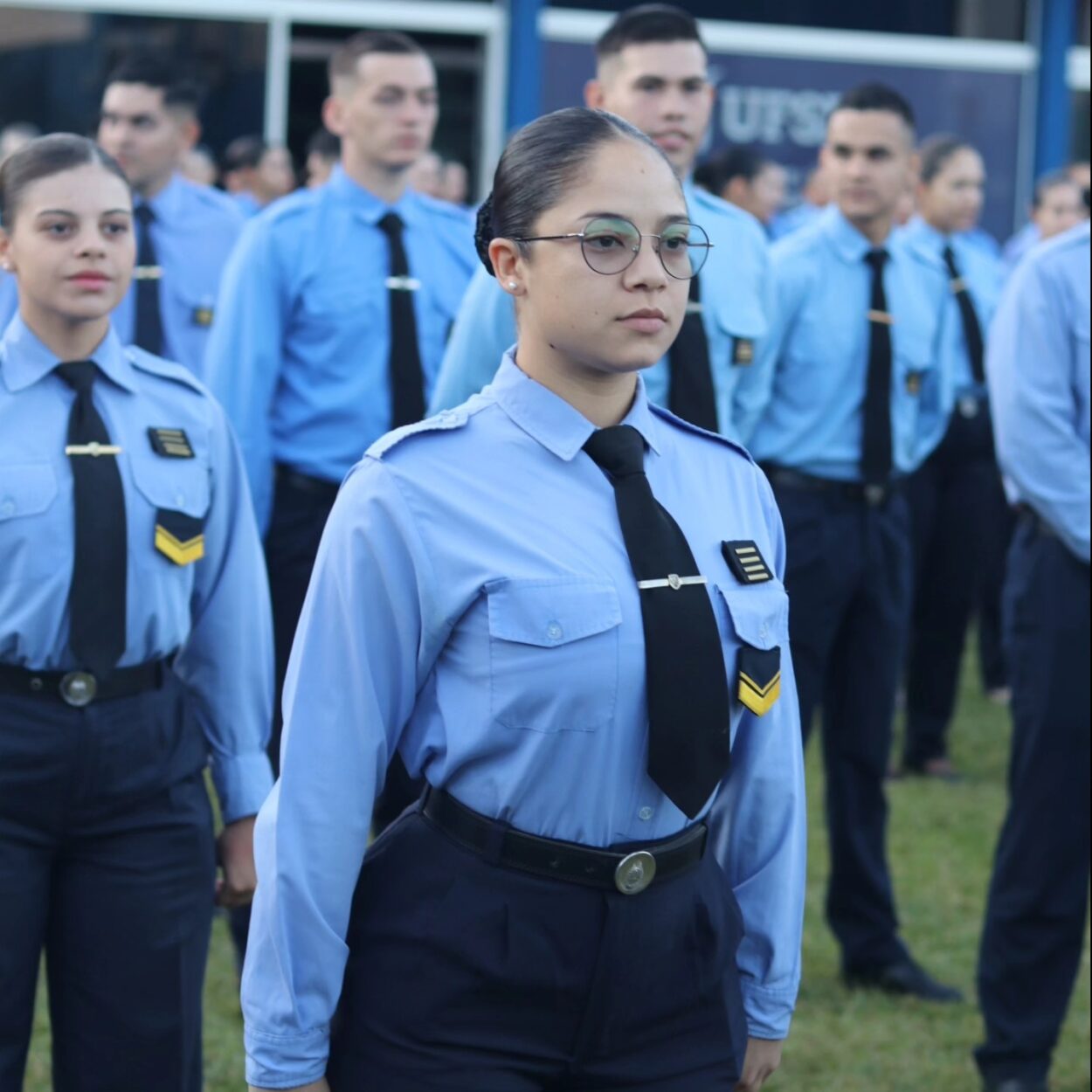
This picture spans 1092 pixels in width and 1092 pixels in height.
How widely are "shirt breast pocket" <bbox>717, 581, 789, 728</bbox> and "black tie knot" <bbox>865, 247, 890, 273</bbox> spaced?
3.21m

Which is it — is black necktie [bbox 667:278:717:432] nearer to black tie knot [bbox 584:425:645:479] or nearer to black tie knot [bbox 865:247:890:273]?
black tie knot [bbox 865:247:890:273]

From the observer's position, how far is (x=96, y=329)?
369cm

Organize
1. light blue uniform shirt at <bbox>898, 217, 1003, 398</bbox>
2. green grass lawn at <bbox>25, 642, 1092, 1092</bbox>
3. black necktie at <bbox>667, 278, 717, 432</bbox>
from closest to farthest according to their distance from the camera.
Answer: black necktie at <bbox>667, 278, 717, 432</bbox>, green grass lawn at <bbox>25, 642, 1092, 1092</bbox>, light blue uniform shirt at <bbox>898, 217, 1003, 398</bbox>

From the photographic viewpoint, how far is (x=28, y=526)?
3438 mm

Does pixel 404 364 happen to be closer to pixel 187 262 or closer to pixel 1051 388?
pixel 187 262

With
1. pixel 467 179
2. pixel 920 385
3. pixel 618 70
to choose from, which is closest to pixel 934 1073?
pixel 920 385

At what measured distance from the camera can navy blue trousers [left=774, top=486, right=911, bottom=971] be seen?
18.0 ft

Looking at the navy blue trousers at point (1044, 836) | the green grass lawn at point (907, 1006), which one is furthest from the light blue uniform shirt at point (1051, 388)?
the green grass lawn at point (907, 1006)

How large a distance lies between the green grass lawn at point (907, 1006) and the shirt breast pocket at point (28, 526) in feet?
5.83

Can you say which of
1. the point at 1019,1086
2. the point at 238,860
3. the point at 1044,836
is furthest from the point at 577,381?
the point at 1019,1086

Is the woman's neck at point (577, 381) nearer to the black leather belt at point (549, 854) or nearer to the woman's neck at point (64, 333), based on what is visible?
the black leather belt at point (549, 854)

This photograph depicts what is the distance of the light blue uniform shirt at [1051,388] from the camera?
179 inches

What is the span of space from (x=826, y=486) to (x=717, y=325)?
0.85m

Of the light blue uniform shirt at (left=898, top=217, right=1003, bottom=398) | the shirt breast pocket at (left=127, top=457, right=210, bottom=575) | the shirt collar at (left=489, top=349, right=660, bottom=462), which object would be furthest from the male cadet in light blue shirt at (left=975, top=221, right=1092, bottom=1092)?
the light blue uniform shirt at (left=898, top=217, right=1003, bottom=398)
